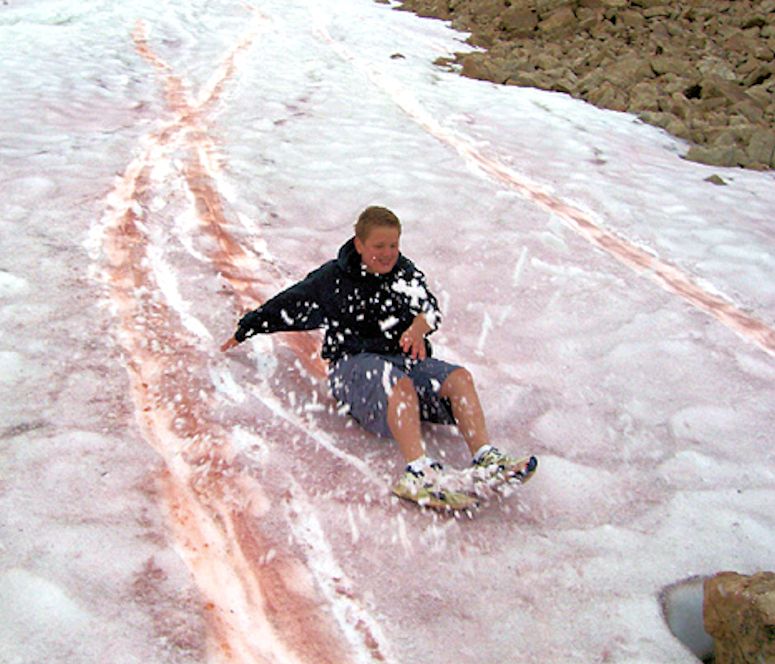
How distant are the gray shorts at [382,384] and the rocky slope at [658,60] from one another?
17.3 ft

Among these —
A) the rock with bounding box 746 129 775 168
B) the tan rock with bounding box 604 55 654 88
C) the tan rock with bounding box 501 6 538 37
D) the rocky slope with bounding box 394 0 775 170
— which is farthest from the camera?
the tan rock with bounding box 501 6 538 37

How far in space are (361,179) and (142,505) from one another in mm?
3783

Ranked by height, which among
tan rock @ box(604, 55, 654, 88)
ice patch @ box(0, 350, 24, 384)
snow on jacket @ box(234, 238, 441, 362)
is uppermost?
tan rock @ box(604, 55, 654, 88)

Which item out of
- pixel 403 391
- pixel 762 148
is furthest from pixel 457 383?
pixel 762 148

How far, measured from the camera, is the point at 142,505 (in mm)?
2455

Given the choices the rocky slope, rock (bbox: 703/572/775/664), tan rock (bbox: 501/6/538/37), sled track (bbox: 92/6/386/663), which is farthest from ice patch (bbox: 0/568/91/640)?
tan rock (bbox: 501/6/538/37)

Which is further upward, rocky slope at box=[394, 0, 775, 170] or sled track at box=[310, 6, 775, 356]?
rocky slope at box=[394, 0, 775, 170]

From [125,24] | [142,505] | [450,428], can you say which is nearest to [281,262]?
[450,428]

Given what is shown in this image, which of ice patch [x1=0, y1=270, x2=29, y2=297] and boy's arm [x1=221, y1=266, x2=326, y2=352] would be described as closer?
boy's arm [x1=221, y1=266, x2=326, y2=352]

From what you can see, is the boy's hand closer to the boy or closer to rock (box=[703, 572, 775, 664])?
the boy

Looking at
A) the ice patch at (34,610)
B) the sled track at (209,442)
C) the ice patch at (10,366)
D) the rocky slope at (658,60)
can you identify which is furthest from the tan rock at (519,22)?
the ice patch at (34,610)

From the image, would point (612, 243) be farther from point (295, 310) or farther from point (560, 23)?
point (560, 23)

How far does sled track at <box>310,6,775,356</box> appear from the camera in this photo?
13.6ft

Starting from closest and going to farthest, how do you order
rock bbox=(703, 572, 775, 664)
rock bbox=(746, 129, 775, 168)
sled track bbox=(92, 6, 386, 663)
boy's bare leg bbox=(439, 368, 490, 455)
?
rock bbox=(703, 572, 775, 664) < sled track bbox=(92, 6, 386, 663) < boy's bare leg bbox=(439, 368, 490, 455) < rock bbox=(746, 129, 775, 168)
